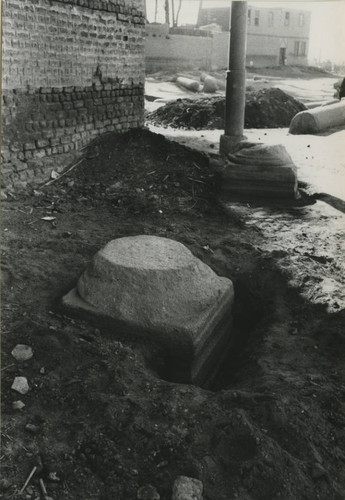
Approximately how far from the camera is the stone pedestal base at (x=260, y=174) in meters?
7.14

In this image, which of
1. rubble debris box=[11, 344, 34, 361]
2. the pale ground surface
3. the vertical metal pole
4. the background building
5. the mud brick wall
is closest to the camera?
rubble debris box=[11, 344, 34, 361]

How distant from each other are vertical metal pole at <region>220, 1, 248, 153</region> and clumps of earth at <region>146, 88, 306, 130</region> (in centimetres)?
373

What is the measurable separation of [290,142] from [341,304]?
732 centimetres

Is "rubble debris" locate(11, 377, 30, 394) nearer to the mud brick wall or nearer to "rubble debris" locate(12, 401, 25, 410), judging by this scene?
"rubble debris" locate(12, 401, 25, 410)

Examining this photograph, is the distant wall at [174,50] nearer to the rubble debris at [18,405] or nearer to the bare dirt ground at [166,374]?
the bare dirt ground at [166,374]

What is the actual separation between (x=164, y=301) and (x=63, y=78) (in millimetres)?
4136

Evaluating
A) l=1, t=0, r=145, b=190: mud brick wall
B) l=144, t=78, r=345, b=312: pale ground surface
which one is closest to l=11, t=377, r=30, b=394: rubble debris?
l=144, t=78, r=345, b=312: pale ground surface

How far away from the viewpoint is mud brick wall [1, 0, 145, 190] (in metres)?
5.89

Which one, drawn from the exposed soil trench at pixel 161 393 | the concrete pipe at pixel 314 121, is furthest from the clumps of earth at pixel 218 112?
the exposed soil trench at pixel 161 393

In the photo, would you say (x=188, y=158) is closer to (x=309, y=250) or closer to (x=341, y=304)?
(x=309, y=250)

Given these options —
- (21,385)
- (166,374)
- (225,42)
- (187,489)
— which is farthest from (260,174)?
(225,42)

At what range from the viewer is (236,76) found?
30.0 feet

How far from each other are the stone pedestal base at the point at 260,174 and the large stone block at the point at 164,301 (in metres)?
3.30

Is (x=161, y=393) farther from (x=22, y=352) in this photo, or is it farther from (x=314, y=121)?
(x=314, y=121)
